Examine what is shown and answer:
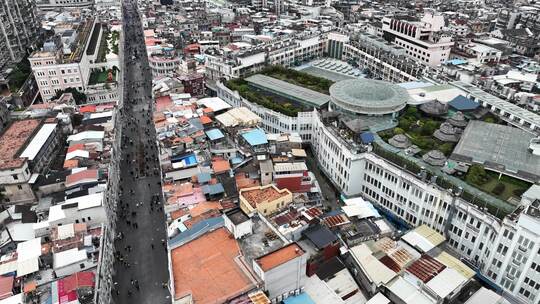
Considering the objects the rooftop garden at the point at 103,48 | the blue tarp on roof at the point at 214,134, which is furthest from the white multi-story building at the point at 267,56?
the rooftop garden at the point at 103,48

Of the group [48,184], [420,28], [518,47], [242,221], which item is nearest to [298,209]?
[242,221]

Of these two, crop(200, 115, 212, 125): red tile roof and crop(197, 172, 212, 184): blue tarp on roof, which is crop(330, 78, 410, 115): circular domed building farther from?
crop(197, 172, 212, 184): blue tarp on roof

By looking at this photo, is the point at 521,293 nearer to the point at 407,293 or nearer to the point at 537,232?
the point at 537,232

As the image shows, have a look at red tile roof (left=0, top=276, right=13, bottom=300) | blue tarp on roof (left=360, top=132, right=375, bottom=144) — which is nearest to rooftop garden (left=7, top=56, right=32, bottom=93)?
red tile roof (left=0, top=276, right=13, bottom=300)

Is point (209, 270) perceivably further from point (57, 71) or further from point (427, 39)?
point (427, 39)

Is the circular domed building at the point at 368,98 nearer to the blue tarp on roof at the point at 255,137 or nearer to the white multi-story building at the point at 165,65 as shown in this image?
the blue tarp on roof at the point at 255,137

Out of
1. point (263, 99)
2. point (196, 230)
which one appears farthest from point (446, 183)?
point (263, 99)

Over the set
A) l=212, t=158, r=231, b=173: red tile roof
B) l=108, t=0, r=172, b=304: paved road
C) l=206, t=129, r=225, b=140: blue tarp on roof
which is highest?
l=206, t=129, r=225, b=140: blue tarp on roof
